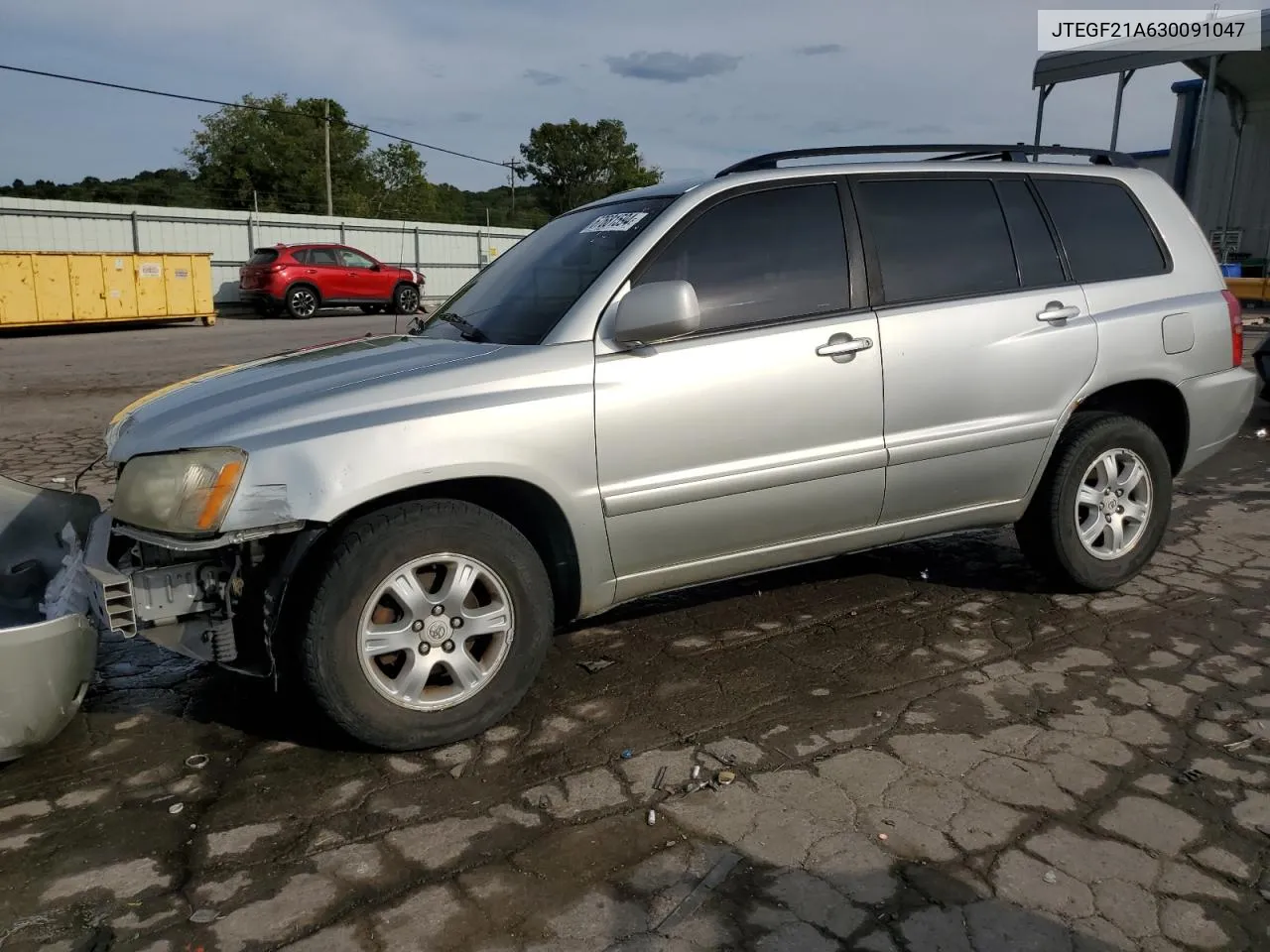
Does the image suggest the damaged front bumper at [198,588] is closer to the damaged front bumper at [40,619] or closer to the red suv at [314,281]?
the damaged front bumper at [40,619]

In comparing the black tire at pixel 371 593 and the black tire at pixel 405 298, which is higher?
the black tire at pixel 405 298

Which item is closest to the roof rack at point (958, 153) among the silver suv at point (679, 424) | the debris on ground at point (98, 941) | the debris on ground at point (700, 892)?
the silver suv at point (679, 424)

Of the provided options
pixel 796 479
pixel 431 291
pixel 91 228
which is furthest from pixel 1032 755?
pixel 431 291

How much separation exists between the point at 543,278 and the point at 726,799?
6.54ft

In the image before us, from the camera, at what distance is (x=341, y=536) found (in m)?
2.96

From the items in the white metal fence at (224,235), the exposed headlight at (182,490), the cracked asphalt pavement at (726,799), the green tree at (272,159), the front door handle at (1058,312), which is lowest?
the cracked asphalt pavement at (726,799)

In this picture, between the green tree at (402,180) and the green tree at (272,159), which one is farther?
the green tree at (402,180)

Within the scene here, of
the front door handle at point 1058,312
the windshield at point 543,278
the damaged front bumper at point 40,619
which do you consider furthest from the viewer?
the front door handle at point 1058,312

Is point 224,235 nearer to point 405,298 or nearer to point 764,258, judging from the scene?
point 405,298

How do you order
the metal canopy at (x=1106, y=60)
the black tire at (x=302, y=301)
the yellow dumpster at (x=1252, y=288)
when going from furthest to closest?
the black tire at (x=302, y=301), the yellow dumpster at (x=1252, y=288), the metal canopy at (x=1106, y=60)

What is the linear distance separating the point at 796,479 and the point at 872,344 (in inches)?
23.2

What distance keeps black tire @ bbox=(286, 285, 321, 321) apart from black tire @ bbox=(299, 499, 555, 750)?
21.5m

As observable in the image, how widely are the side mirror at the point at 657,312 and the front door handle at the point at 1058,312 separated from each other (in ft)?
5.51

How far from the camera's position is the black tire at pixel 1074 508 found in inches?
168
